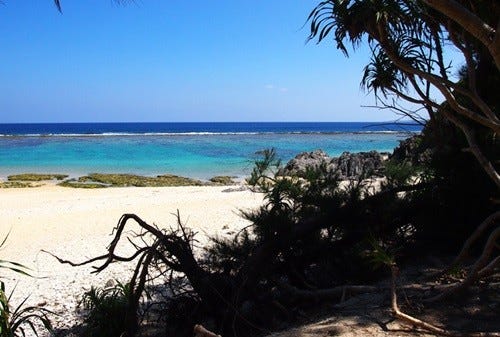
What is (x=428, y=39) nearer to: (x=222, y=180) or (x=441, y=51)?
(x=441, y=51)

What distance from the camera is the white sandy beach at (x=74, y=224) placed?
6414 mm

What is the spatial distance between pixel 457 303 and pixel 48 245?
750cm

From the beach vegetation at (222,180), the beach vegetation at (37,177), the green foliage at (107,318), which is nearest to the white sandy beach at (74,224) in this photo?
the green foliage at (107,318)

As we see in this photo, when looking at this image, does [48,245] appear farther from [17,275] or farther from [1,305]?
[1,305]

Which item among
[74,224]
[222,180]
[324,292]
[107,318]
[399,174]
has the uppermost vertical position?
[399,174]

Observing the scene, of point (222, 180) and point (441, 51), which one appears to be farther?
point (222, 180)

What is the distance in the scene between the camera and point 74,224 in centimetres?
1073

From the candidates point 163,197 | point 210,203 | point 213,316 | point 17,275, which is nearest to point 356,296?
point 213,316

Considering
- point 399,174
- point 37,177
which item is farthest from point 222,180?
point 399,174

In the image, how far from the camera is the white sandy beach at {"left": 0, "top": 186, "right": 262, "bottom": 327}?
21.0 feet

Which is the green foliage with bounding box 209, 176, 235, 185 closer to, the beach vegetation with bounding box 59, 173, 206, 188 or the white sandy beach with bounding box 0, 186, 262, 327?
the beach vegetation with bounding box 59, 173, 206, 188

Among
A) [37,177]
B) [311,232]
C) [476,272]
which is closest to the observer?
[476,272]

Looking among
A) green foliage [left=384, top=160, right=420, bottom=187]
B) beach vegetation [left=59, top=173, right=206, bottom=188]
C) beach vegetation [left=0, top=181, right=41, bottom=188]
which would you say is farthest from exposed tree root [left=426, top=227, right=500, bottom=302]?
beach vegetation [left=0, top=181, right=41, bottom=188]

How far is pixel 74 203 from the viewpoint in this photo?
1410 centimetres
